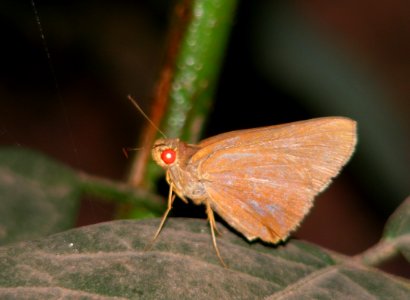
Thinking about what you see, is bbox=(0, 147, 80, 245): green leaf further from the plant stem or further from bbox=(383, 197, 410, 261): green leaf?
bbox=(383, 197, 410, 261): green leaf

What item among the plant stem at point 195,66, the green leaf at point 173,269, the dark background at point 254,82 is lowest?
the dark background at point 254,82

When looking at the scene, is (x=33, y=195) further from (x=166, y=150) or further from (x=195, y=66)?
(x=195, y=66)

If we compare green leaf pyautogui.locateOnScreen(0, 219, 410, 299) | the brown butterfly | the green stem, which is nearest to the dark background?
the green stem

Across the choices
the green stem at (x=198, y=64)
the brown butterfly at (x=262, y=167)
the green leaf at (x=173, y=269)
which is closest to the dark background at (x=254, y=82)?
the green stem at (x=198, y=64)

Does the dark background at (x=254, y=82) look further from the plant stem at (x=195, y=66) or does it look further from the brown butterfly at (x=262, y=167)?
the brown butterfly at (x=262, y=167)

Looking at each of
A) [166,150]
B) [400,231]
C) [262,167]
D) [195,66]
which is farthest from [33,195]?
[400,231]

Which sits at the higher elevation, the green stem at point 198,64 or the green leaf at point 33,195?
the green stem at point 198,64

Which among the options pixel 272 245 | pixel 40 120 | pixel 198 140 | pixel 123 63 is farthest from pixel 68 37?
pixel 272 245

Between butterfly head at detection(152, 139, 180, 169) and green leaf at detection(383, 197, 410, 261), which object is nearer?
green leaf at detection(383, 197, 410, 261)
